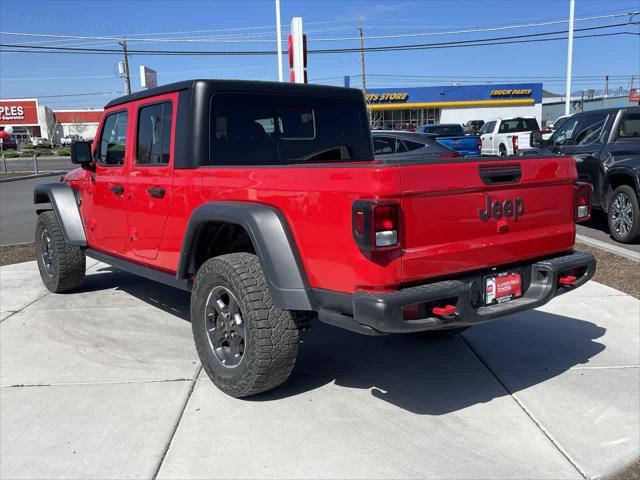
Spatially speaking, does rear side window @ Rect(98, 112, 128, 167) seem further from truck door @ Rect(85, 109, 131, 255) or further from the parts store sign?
the parts store sign

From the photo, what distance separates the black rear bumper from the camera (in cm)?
293

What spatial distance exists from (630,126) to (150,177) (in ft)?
24.5

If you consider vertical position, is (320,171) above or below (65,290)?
above

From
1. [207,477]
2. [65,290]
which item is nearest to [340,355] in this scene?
[207,477]

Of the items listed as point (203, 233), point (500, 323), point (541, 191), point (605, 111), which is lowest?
point (500, 323)

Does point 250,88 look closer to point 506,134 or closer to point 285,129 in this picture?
point 285,129

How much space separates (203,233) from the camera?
13.4 feet

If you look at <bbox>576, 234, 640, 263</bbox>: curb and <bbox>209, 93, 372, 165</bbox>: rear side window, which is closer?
<bbox>209, 93, 372, 165</bbox>: rear side window

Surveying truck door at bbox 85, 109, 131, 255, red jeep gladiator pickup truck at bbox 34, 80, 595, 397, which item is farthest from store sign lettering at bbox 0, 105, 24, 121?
red jeep gladiator pickup truck at bbox 34, 80, 595, 397

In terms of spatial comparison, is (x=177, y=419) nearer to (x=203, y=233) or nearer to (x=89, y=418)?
(x=89, y=418)

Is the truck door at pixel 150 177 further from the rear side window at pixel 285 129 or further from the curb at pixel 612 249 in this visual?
the curb at pixel 612 249

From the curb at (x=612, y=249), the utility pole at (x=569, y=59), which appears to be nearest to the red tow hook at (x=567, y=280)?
the curb at (x=612, y=249)

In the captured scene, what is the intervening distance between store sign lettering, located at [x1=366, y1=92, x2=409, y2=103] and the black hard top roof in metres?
55.1

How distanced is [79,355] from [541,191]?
3579mm
